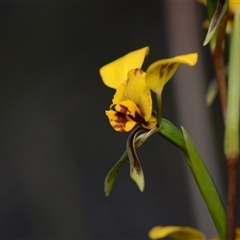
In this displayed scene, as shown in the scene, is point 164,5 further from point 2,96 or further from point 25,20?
point 2,96

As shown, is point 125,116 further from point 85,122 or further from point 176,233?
point 85,122

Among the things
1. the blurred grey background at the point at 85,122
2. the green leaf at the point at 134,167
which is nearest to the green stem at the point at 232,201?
the green leaf at the point at 134,167

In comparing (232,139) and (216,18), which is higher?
(216,18)

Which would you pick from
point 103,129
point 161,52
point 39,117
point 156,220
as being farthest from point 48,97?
point 156,220

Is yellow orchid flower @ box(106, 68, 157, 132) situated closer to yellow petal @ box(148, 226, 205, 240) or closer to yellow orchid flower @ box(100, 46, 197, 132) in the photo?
yellow orchid flower @ box(100, 46, 197, 132)

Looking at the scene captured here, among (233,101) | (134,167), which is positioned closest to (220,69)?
(233,101)

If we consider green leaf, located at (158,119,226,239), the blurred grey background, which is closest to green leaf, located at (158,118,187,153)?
green leaf, located at (158,119,226,239)
